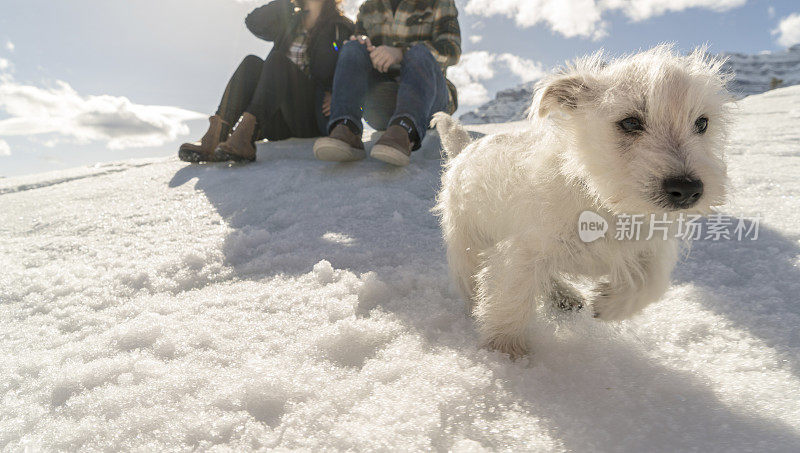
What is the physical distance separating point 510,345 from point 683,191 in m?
0.88

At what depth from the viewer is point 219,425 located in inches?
51.2

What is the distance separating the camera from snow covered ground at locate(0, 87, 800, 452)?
1267mm

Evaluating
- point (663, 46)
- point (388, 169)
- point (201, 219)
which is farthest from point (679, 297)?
point (201, 219)

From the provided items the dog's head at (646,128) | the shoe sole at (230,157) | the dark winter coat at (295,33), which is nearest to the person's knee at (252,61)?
the dark winter coat at (295,33)

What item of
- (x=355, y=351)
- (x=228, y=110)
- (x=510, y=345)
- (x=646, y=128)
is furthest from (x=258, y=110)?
(x=646, y=128)

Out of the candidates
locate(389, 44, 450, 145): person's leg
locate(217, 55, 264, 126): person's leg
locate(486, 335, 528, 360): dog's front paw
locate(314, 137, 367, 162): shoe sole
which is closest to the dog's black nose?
locate(486, 335, 528, 360): dog's front paw

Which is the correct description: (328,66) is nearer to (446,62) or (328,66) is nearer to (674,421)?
(446,62)

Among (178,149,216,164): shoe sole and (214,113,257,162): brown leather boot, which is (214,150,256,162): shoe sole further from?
(178,149,216,164): shoe sole

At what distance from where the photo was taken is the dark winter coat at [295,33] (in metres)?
5.07

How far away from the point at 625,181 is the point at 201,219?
3.23 m

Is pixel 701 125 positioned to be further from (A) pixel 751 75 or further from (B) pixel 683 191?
(A) pixel 751 75

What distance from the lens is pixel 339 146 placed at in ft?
13.1

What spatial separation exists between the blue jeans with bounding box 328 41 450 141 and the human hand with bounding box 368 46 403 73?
0.11 meters

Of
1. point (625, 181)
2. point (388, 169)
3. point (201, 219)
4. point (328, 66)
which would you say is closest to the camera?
point (625, 181)
